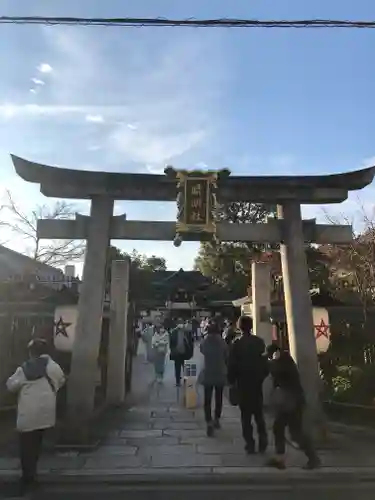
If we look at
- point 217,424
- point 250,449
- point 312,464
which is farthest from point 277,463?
point 217,424

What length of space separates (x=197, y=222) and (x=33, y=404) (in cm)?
449

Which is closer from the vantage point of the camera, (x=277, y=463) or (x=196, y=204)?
(x=277, y=463)

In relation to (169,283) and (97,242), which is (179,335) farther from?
(169,283)

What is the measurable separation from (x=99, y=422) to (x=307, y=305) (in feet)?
14.5

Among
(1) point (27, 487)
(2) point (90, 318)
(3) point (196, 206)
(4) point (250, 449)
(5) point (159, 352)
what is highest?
(3) point (196, 206)

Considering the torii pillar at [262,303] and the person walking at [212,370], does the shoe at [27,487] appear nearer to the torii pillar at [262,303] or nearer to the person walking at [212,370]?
the person walking at [212,370]

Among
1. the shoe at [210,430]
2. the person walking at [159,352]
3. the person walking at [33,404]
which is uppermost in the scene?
the person walking at [159,352]

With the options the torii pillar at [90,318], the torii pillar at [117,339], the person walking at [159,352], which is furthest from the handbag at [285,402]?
the person walking at [159,352]

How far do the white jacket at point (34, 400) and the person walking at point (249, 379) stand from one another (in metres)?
→ 2.66

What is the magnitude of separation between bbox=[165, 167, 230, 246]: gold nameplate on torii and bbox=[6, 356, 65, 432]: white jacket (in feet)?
13.0

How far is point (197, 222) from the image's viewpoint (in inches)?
361

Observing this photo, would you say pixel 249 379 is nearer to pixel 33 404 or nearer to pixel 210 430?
pixel 210 430

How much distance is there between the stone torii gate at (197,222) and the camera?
28.8 feet

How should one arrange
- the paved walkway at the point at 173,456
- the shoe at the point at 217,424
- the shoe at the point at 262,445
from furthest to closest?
the shoe at the point at 217,424 < the shoe at the point at 262,445 < the paved walkway at the point at 173,456
